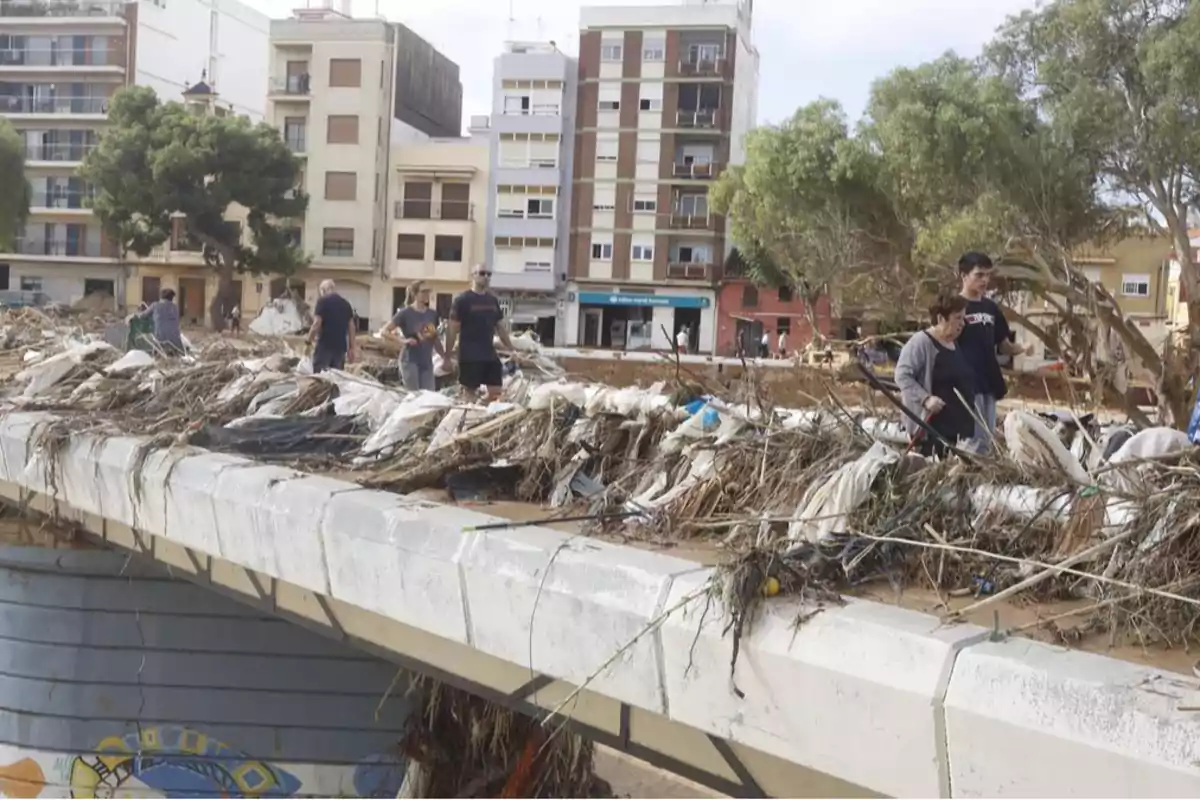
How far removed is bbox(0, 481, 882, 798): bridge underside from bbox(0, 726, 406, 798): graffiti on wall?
2346 mm

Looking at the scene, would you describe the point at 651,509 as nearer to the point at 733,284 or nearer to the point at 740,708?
the point at 740,708

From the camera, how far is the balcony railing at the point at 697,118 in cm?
4281

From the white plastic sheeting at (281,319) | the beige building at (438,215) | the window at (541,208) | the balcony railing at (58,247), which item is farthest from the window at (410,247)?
the white plastic sheeting at (281,319)

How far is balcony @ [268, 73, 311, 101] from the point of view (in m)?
45.1

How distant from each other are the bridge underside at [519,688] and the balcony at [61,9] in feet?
155

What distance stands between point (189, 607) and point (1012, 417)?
6.48m

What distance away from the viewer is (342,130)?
44.7 metres

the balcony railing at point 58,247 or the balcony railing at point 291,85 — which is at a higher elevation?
the balcony railing at point 291,85

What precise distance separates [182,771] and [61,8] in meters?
48.1

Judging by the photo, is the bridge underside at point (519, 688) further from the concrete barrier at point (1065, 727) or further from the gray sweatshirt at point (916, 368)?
the gray sweatshirt at point (916, 368)

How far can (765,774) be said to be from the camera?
12.7 ft

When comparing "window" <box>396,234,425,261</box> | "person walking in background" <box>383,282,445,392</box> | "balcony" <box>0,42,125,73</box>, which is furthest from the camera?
"balcony" <box>0,42,125,73</box>

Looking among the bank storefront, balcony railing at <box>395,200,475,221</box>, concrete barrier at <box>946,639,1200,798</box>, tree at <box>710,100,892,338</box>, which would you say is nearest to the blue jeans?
concrete barrier at <box>946,639,1200,798</box>

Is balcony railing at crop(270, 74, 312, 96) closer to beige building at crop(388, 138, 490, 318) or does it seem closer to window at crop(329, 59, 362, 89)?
window at crop(329, 59, 362, 89)
